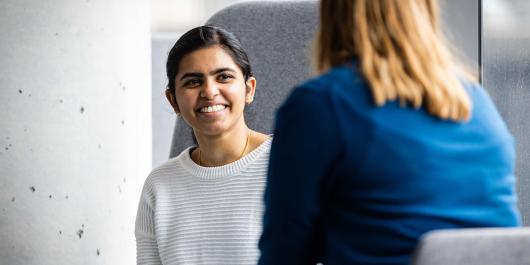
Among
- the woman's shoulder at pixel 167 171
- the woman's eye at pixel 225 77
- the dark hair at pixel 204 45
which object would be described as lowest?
the woman's shoulder at pixel 167 171

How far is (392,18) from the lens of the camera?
87 centimetres

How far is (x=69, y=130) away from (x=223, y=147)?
32cm

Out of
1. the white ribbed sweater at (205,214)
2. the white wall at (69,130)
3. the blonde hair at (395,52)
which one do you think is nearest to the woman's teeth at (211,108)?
the white ribbed sweater at (205,214)

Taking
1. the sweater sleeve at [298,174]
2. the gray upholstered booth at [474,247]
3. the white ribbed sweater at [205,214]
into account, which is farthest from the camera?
the white ribbed sweater at [205,214]

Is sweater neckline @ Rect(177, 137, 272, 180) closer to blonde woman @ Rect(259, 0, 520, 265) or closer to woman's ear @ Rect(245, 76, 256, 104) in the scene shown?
woman's ear @ Rect(245, 76, 256, 104)

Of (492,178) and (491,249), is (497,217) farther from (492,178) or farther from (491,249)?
(491,249)

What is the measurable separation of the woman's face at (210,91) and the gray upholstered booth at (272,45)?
113 millimetres

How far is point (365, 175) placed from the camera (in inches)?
32.0

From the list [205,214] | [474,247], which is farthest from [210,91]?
[474,247]

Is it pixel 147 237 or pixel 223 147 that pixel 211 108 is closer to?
pixel 223 147

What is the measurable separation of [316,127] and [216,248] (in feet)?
2.31

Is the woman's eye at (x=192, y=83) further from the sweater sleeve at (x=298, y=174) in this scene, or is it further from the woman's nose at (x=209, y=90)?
the sweater sleeve at (x=298, y=174)

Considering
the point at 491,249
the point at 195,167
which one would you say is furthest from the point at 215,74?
the point at 491,249

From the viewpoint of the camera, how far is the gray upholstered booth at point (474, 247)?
0.71 m
